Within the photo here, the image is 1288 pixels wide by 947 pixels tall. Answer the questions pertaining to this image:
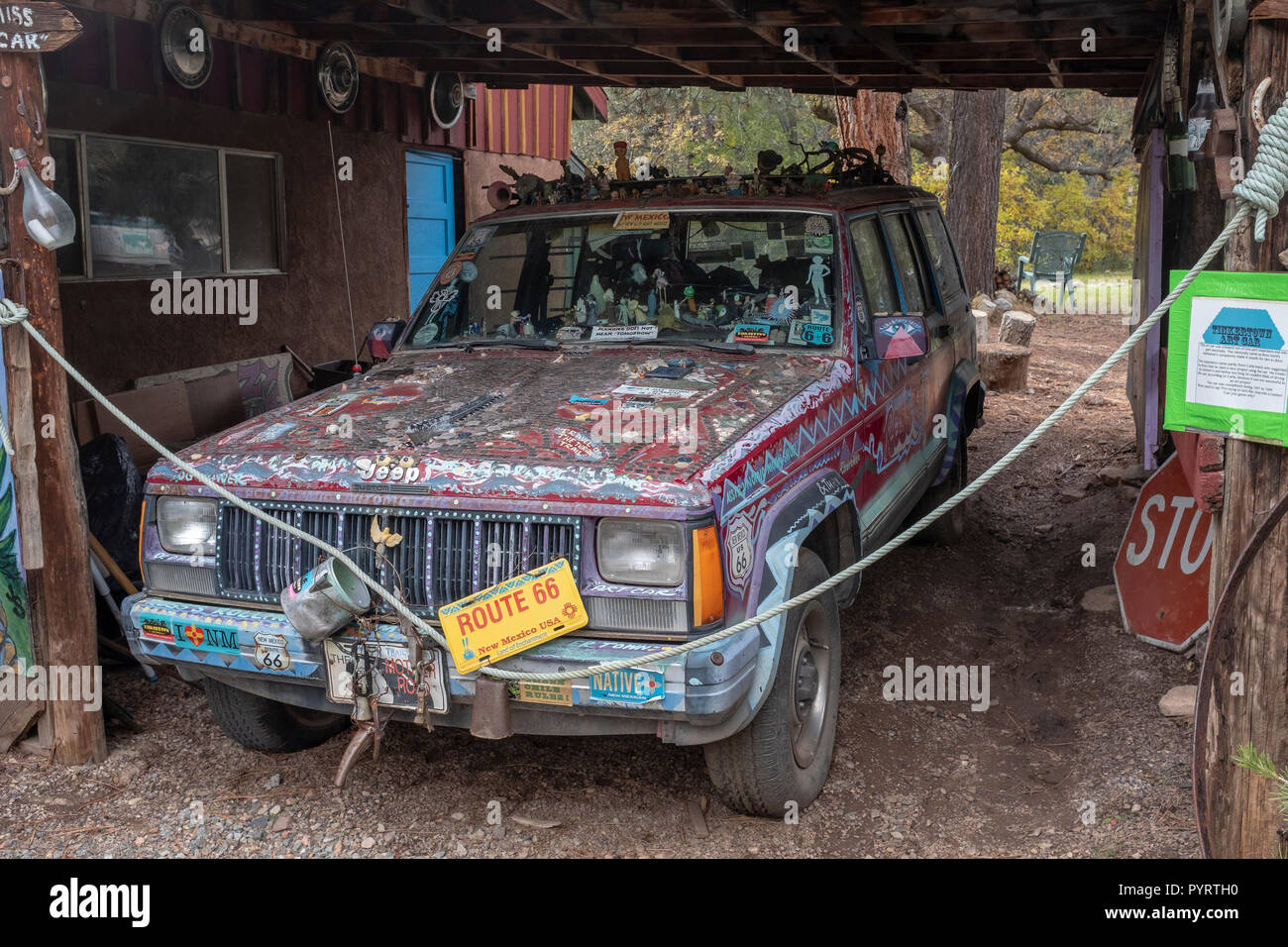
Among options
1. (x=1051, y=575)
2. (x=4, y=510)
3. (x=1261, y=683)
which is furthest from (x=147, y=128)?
(x=1261, y=683)

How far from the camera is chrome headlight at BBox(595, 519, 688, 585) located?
10.5 feet

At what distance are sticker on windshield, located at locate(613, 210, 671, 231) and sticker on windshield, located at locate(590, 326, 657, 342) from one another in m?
0.48

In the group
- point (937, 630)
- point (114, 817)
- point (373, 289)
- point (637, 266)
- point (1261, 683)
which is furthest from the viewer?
point (373, 289)

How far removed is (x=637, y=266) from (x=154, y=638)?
2.38 meters

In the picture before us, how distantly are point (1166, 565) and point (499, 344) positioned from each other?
3218mm

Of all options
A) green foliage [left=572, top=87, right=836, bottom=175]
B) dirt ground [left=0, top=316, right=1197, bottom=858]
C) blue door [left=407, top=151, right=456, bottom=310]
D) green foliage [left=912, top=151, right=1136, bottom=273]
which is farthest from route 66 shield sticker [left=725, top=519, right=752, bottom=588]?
green foliage [left=572, top=87, right=836, bottom=175]

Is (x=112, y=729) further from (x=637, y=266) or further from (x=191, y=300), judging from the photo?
(x=191, y=300)

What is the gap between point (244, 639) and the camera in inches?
139

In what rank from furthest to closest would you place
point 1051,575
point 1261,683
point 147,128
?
point 147,128
point 1051,575
point 1261,683

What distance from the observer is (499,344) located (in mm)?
4797

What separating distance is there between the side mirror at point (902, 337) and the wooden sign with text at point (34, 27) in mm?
3106

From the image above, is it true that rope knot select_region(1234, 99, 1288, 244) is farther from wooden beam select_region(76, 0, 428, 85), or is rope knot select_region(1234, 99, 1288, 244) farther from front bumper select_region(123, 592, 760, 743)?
wooden beam select_region(76, 0, 428, 85)

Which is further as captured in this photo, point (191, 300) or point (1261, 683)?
point (191, 300)

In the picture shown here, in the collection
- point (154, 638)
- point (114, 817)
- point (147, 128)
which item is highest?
point (147, 128)
